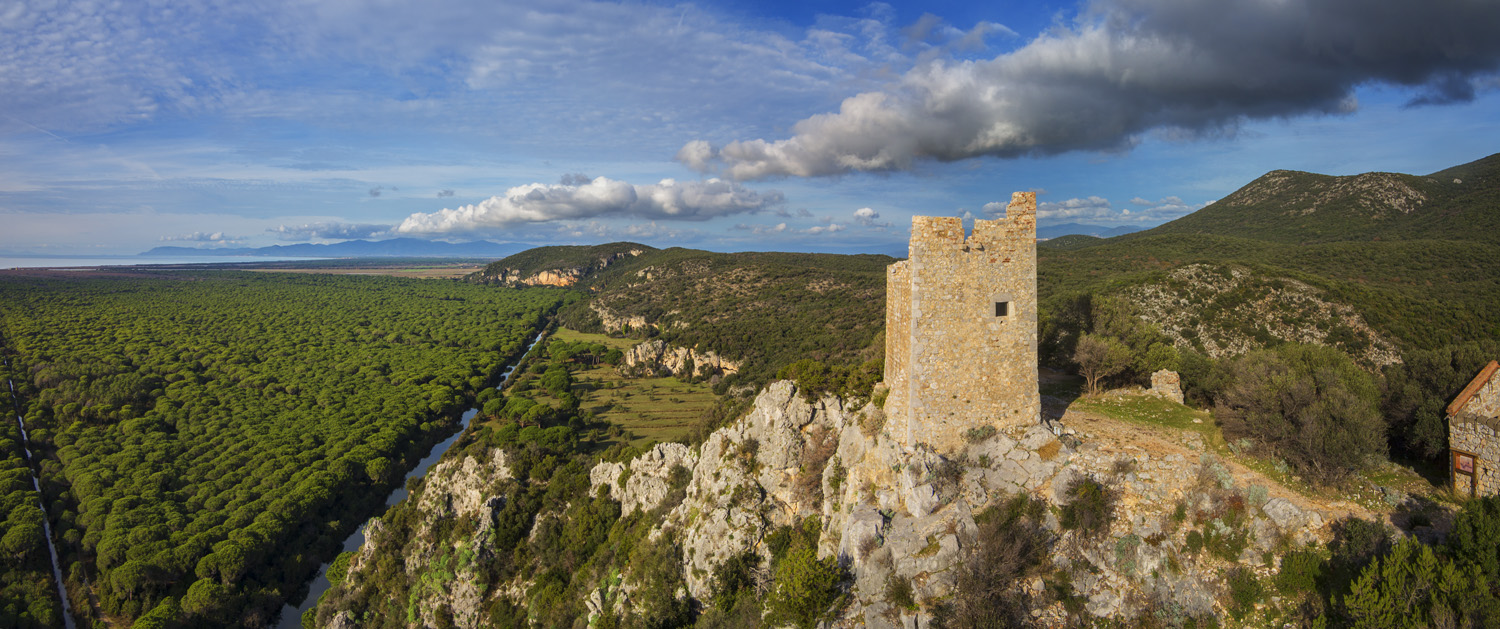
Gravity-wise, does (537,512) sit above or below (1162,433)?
below

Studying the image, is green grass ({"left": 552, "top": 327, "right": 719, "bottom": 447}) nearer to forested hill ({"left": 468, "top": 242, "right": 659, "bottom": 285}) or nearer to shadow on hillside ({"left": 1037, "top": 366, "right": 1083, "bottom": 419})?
shadow on hillside ({"left": 1037, "top": 366, "right": 1083, "bottom": 419})

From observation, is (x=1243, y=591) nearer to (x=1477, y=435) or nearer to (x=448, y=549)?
(x=1477, y=435)

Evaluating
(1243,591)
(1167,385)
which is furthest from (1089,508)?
(1167,385)

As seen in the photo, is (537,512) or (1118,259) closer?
(537,512)

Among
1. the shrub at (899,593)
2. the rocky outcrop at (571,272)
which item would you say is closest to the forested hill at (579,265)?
the rocky outcrop at (571,272)

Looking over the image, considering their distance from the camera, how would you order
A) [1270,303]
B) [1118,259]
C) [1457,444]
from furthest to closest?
1. [1118,259]
2. [1270,303]
3. [1457,444]

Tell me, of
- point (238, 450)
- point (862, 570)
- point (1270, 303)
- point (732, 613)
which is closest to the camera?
point (862, 570)

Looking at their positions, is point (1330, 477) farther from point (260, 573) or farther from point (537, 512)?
Result: point (260, 573)

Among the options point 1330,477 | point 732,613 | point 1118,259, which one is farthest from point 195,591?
point 1118,259
